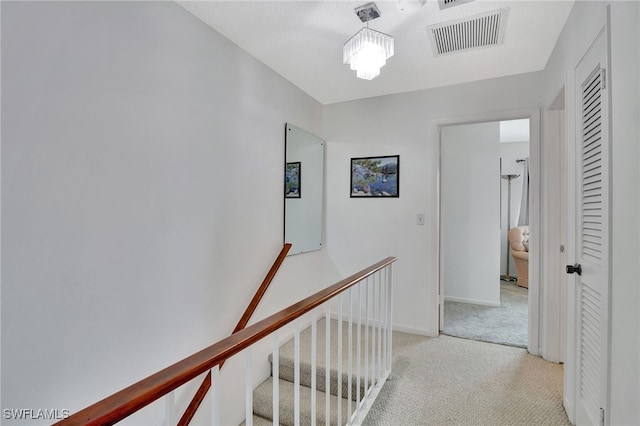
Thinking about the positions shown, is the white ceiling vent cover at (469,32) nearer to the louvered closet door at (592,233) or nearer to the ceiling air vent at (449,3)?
the ceiling air vent at (449,3)

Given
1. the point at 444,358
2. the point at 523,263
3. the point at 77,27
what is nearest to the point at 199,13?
the point at 77,27

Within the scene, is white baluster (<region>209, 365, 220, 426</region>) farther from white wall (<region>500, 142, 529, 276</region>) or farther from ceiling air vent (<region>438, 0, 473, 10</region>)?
white wall (<region>500, 142, 529, 276</region>)

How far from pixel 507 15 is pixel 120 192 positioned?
7.86 feet

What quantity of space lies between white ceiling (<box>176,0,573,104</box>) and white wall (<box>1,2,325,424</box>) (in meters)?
0.25

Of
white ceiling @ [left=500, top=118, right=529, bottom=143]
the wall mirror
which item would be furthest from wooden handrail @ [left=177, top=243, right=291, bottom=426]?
white ceiling @ [left=500, top=118, right=529, bottom=143]

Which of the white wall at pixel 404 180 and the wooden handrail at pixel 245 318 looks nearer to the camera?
the wooden handrail at pixel 245 318

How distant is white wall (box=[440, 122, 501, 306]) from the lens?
3.92 meters

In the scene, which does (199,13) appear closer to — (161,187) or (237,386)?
(161,187)

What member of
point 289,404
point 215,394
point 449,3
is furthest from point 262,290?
point 449,3

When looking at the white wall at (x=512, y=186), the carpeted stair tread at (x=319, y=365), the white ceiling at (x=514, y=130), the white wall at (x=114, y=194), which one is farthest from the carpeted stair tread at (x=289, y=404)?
the white wall at (x=512, y=186)

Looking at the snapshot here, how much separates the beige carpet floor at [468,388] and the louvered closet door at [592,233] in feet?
1.10

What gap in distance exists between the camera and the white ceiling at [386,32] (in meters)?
1.77

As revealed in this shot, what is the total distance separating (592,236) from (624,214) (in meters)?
0.42

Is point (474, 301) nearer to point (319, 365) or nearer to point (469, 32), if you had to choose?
point (319, 365)
